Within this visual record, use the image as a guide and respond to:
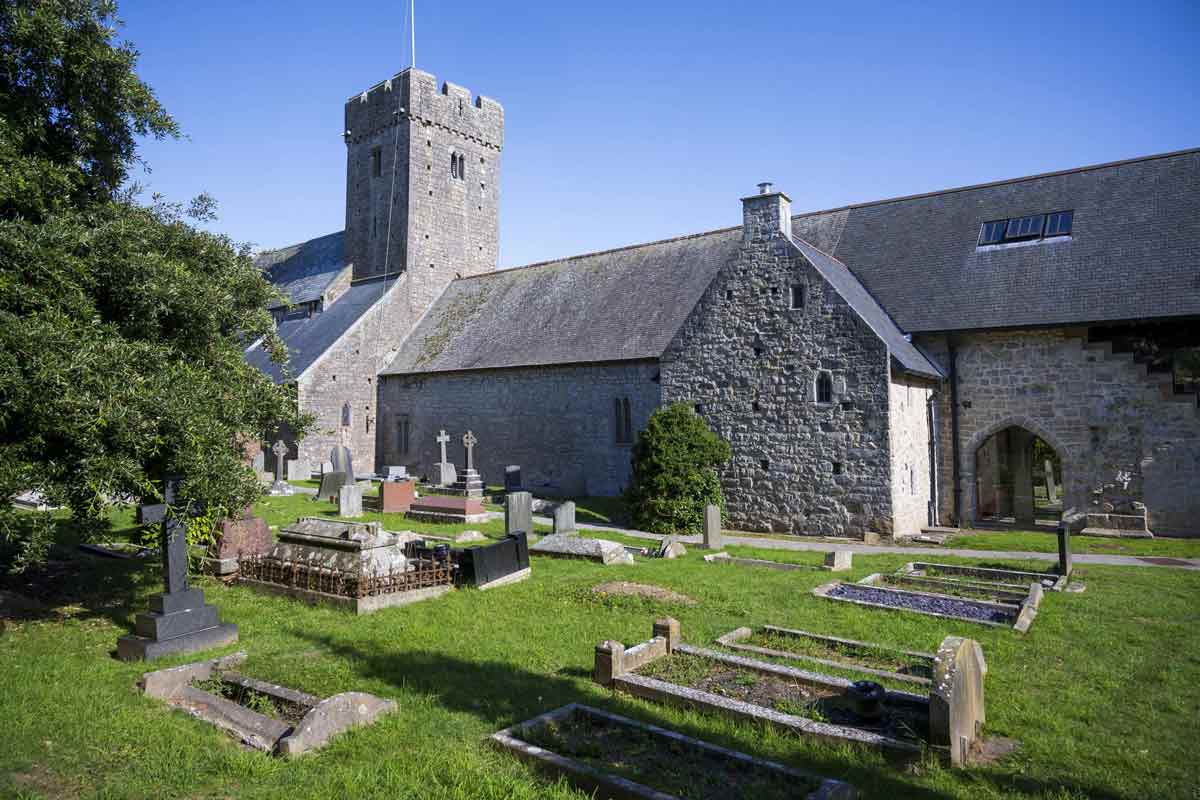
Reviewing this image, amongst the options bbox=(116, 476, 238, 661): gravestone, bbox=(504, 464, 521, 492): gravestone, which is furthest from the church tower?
bbox=(116, 476, 238, 661): gravestone

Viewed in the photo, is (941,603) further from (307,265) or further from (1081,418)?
(307,265)

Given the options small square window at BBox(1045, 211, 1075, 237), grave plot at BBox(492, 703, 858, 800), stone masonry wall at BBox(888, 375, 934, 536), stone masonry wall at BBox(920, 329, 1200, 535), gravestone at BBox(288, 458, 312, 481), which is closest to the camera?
grave plot at BBox(492, 703, 858, 800)

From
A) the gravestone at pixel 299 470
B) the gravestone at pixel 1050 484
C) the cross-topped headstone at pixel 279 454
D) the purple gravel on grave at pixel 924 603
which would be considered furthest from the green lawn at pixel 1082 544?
the gravestone at pixel 299 470

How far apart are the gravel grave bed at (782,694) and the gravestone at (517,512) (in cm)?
851

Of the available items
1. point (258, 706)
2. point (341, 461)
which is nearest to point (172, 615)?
point (258, 706)

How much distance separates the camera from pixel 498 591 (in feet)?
36.6

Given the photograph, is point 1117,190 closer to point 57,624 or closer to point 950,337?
point 950,337

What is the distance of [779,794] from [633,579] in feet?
23.3

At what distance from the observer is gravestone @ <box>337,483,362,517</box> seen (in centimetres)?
1914

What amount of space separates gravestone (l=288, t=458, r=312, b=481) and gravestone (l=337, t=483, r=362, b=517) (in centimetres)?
1091

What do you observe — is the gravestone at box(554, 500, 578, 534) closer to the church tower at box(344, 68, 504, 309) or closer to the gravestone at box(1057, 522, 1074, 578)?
the gravestone at box(1057, 522, 1074, 578)

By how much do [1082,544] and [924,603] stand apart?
27.1 feet

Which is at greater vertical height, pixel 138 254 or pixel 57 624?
pixel 138 254

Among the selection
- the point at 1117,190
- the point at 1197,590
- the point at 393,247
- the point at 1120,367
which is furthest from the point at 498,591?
the point at 393,247
